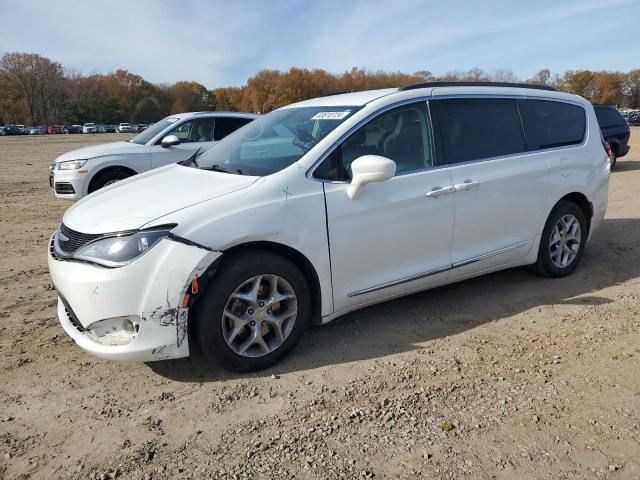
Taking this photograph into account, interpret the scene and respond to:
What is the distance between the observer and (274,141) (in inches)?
157

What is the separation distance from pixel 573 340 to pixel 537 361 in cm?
48

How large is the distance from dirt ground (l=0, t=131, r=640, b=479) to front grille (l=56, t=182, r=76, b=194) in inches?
174

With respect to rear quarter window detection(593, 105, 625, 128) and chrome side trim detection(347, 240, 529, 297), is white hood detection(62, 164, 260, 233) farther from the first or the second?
rear quarter window detection(593, 105, 625, 128)

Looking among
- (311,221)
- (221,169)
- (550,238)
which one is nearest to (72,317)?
(221,169)

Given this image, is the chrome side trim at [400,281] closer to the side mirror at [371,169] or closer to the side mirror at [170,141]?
the side mirror at [371,169]

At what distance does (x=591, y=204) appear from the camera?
199 inches

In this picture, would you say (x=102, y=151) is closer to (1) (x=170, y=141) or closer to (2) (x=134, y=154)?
(2) (x=134, y=154)

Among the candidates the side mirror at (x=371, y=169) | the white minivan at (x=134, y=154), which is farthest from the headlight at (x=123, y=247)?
the white minivan at (x=134, y=154)

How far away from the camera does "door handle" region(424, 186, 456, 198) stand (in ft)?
A: 12.5

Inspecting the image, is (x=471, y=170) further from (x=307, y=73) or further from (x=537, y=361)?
(x=307, y=73)

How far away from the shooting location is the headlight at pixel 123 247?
2.89 metres

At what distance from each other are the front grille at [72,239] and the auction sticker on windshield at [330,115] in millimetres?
1808

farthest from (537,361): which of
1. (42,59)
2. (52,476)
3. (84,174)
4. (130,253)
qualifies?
(42,59)

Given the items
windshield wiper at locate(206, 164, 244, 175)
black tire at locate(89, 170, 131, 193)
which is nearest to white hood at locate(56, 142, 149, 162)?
black tire at locate(89, 170, 131, 193)
